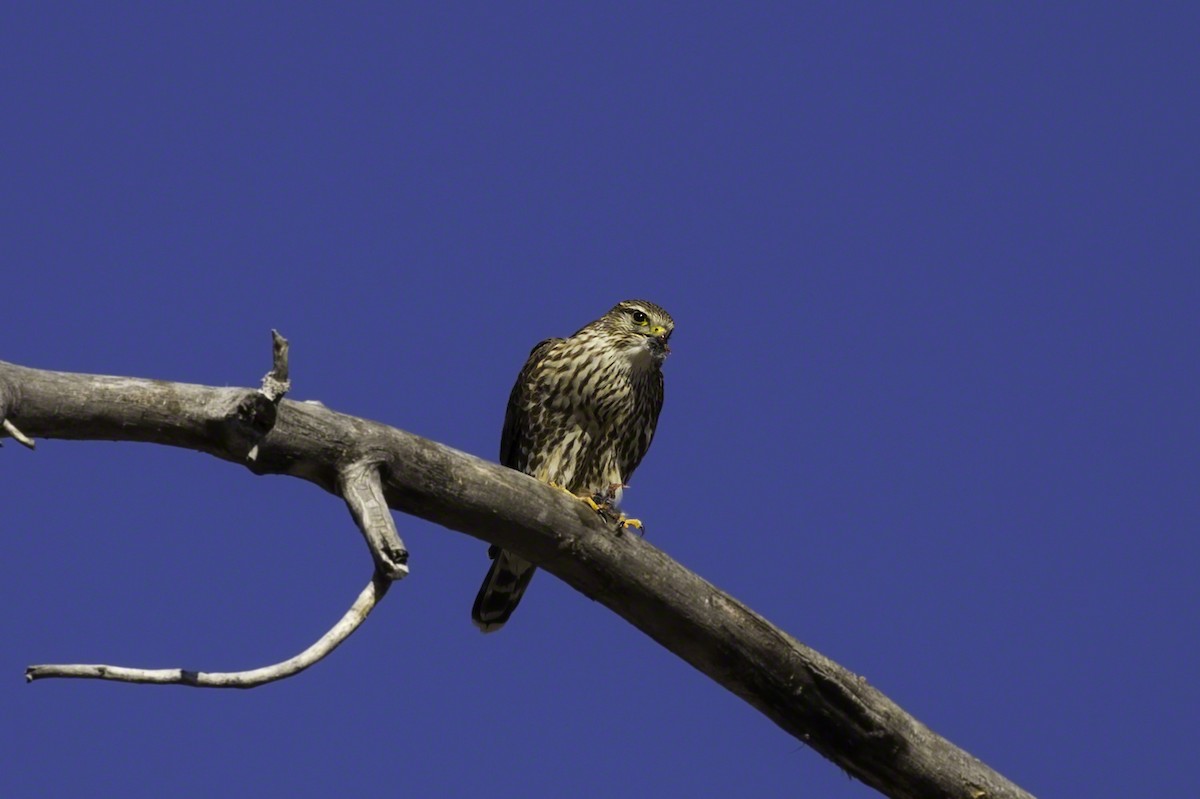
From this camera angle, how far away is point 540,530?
201 inches

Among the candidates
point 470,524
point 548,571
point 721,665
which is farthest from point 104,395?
point 721,665

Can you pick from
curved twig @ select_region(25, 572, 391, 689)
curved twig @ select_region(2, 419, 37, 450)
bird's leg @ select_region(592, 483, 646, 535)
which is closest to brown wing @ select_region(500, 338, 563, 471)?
bird's leg @ select_region(592, 483, 646, 535)

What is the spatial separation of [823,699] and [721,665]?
362 millimetres

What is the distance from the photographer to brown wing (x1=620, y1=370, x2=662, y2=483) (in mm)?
7238

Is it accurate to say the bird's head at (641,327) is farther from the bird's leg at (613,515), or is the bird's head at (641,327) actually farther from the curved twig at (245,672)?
the curved twig at (245,672)

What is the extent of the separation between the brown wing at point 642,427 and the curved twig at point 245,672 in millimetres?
3135

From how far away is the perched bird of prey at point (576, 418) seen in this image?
279 inches

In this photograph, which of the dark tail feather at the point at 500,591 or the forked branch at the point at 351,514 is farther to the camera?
the dark tail feather at the point at 500,591

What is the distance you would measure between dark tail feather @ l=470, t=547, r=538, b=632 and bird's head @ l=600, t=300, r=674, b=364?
43.4 inches

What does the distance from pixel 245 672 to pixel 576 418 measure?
337cm

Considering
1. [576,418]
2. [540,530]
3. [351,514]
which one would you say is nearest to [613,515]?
[540,530]

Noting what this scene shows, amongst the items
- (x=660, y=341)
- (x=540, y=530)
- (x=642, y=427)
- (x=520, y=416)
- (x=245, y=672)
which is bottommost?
(x=245, y=672)

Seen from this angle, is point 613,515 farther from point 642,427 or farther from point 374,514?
point 642,427

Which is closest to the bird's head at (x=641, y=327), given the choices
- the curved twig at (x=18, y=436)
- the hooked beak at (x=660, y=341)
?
the hooked beak at (x=660, y=341)
